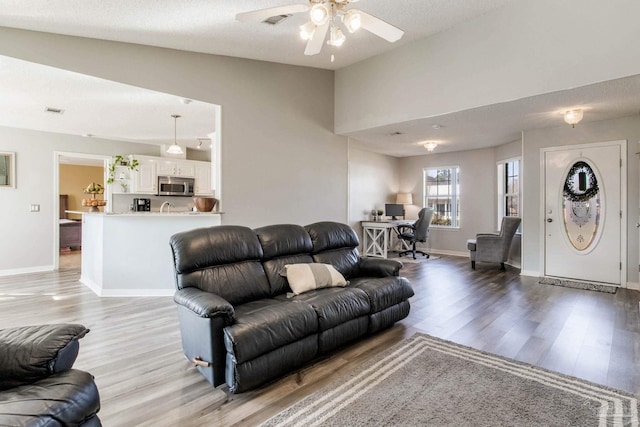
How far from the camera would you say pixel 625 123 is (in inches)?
178

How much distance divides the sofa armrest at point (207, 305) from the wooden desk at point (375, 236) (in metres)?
5.07

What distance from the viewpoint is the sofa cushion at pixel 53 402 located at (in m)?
1.06

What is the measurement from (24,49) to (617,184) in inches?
281

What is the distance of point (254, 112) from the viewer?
4.62m

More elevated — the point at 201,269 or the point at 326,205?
the point at 326,205

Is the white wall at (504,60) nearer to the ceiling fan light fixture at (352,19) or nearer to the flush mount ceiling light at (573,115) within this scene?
the flush mount ceiling light at (573,115)

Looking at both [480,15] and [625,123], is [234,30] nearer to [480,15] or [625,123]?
[480,15]

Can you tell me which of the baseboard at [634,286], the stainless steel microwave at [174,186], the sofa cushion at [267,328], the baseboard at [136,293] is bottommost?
the baseboard at [136,293]

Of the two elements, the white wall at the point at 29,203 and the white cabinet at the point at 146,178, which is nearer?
the white wall at the point at 29,203

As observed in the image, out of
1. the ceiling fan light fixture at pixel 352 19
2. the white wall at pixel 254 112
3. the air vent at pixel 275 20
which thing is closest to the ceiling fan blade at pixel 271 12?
the ceiling fan light fixture at pixel 352 19

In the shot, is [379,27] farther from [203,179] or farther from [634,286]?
[203,179]

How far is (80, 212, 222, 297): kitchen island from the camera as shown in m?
4.19

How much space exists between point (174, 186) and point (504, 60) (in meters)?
6.50

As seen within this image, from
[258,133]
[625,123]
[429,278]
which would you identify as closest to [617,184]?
[625,123]
